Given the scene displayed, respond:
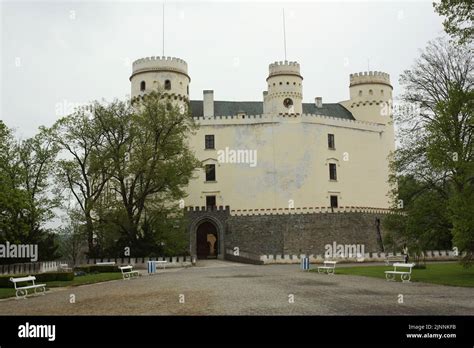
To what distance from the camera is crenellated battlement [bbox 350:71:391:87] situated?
55312 millimetres

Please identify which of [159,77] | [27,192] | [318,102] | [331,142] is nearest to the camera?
[27,192]

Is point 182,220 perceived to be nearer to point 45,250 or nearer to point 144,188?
point 144,188

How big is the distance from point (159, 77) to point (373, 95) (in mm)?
23600

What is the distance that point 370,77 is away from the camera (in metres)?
55.3

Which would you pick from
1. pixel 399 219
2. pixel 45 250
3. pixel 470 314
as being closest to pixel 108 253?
pixel 45 250

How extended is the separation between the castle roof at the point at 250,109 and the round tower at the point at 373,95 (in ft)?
6.30

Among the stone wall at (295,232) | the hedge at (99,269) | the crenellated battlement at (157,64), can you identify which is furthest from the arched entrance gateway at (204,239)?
the crenellated battlement at (157,64)

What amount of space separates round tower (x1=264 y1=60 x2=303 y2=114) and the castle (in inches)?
3.9

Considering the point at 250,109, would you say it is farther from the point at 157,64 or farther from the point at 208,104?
the point at 157,64

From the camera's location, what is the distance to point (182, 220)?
131ft

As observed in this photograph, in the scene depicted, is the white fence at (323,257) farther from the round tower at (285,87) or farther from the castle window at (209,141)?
the round tower at (285,87)

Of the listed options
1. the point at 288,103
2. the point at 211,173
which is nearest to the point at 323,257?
the point at 211,173

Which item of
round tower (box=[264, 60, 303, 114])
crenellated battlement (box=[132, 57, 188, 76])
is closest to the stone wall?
round tower (box=[264, 60, 303, 114])
